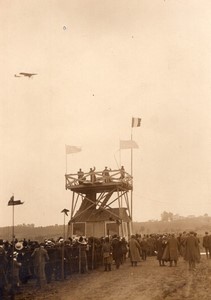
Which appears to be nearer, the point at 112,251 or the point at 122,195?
the point at 112,251

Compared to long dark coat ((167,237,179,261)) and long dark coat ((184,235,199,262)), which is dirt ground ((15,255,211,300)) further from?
long dark coat ((167,237,179,261))

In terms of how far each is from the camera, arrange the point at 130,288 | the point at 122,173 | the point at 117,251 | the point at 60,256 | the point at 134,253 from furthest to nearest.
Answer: the point at 122,173 < the point at 134,253 < the point at 117,251 < the point at 60,256 < the point at 130,288

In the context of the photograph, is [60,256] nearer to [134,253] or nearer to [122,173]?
[134,253]

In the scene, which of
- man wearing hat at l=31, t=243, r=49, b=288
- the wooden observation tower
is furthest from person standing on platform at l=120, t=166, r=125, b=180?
man wearing hat at l=31, t=243, r=49, b=288

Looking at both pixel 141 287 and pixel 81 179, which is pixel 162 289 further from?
pixel 81 179

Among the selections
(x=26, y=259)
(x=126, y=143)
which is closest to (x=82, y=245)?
(x=26, y=259)

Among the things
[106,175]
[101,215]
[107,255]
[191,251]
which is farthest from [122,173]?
[191,251]
